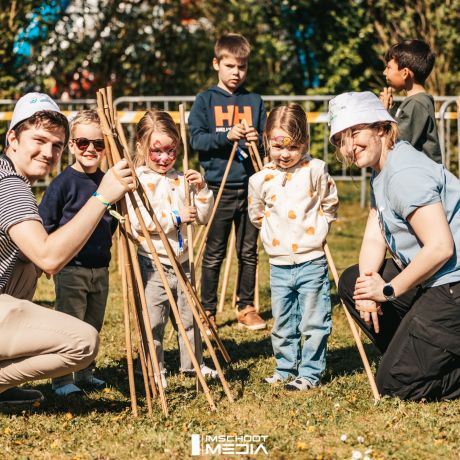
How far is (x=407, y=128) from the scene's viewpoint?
19.8 feet

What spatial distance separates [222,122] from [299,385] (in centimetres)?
243

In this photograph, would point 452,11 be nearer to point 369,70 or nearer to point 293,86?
point 369,70

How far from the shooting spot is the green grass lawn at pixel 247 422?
3.83 metres

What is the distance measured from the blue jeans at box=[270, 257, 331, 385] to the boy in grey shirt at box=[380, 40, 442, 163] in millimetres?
1544

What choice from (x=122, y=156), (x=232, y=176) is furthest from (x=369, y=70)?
(x=122, y=156)

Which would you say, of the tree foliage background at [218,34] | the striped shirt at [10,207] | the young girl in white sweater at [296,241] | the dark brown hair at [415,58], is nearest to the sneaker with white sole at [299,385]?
the young girl in white sweater at [296,241]

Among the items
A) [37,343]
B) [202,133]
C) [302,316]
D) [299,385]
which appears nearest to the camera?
[37,343]

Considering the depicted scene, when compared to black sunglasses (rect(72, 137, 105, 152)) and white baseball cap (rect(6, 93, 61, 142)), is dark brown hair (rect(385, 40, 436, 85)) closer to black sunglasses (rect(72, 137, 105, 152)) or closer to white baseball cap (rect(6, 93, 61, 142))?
black sunglasses (rect(72, 137, 105, 152))

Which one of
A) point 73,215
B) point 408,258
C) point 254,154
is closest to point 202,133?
point 254,154

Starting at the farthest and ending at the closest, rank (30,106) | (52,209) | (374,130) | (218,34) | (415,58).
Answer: (218,34)
(415,58)
(52,209)
(374,130)
(30,106)

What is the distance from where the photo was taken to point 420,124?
236 inches

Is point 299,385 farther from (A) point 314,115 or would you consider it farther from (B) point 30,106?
(A) point 314,115

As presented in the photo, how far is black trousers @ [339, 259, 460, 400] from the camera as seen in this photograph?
4.36m

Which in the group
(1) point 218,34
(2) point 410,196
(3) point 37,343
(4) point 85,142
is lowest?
(3) point 37,343
